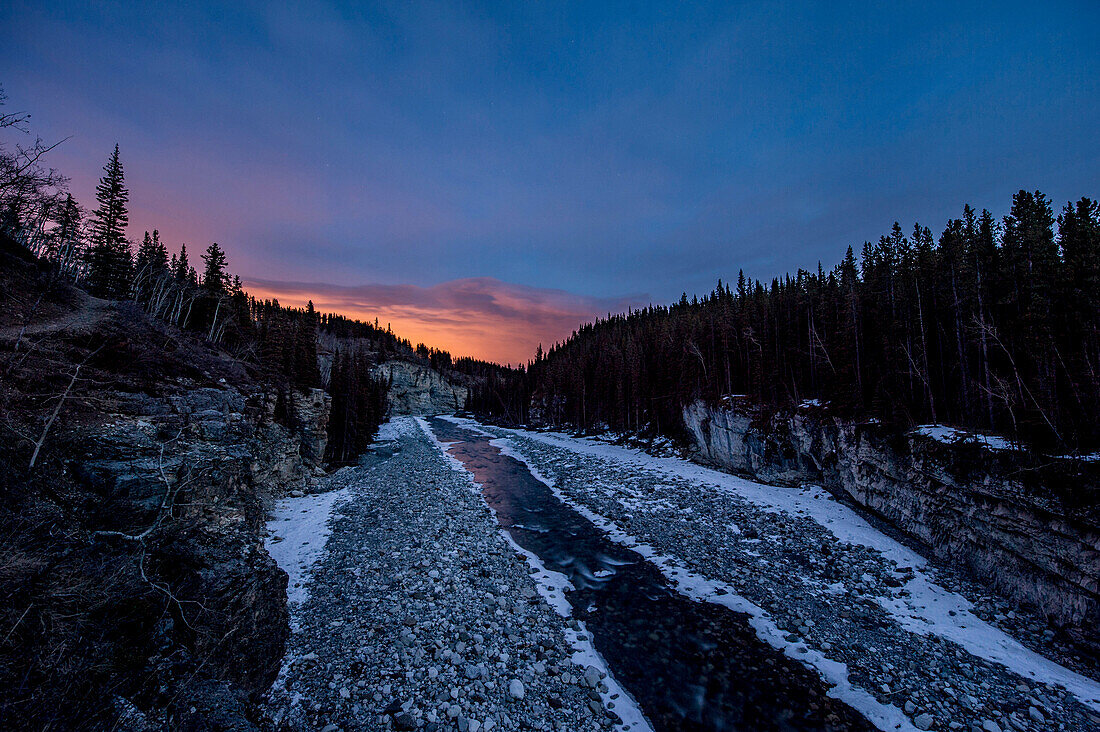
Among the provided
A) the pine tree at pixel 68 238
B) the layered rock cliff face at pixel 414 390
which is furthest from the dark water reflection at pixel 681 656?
the layered rock cliff face at pixel 414 390

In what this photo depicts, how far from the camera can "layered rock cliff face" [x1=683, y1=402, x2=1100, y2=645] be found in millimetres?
11148

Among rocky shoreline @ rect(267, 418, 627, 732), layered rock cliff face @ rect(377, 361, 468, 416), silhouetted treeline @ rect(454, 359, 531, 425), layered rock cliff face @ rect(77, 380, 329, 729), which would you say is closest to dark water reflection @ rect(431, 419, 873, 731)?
rocky shoreline @ rect(267, 418, 627, 732)

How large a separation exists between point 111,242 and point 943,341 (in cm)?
7447

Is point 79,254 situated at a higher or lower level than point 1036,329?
higher

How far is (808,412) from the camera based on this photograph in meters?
27.0

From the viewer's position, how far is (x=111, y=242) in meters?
35.7

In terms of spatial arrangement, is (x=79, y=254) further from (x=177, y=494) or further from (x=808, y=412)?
(x=808, y=412)

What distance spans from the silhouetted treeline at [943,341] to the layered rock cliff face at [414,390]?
95101 millimetres

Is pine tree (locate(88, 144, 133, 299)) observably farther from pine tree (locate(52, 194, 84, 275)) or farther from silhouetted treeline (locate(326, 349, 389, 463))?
silhouetted treeline (locate(326, 349, 389, 463))

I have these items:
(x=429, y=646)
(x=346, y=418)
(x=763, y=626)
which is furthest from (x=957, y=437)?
(x=346, y=418)

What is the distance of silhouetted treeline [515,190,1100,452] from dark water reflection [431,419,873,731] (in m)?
13.5

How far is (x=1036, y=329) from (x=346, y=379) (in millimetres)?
59067

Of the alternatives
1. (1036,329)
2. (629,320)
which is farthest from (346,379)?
(629,320)

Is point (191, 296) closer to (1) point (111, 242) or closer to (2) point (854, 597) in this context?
(1) point (111, 242)
